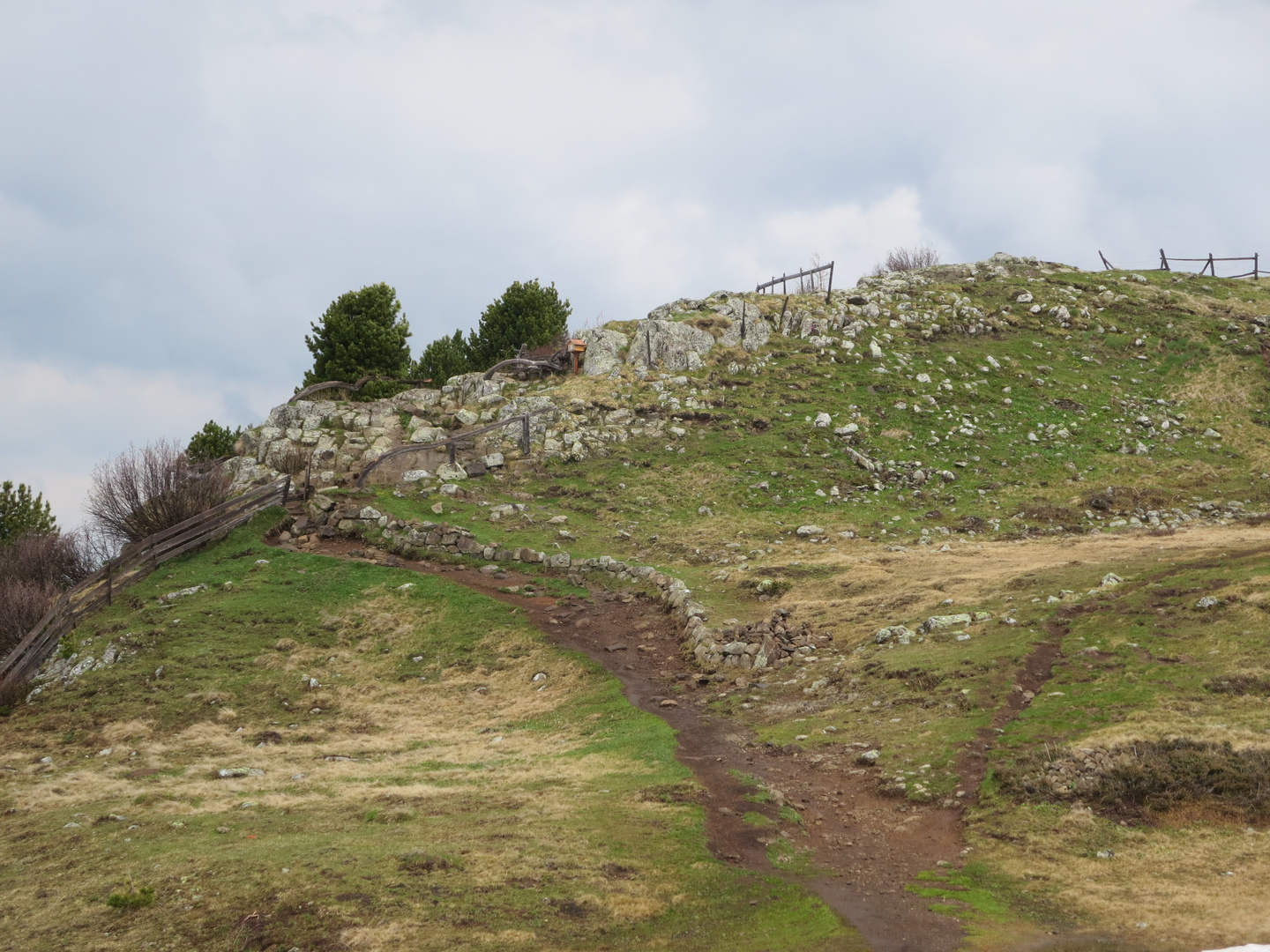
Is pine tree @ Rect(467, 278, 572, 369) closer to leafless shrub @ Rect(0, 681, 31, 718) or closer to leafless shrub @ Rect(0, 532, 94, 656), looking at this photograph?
leafless shrub @ Rect(0, 532, 94, 656)

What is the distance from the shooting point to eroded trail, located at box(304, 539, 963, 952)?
1017cm

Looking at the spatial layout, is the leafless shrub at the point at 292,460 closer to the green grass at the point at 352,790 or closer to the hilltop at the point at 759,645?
the hilltop at the point at 759,645

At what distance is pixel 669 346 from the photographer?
147 ft

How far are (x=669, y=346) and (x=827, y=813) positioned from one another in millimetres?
33522

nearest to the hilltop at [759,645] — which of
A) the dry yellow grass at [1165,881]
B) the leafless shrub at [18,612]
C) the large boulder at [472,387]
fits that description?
the dry yellow grass at [1165,881]

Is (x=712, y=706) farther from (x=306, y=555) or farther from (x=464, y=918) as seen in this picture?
(x=306, y=555)

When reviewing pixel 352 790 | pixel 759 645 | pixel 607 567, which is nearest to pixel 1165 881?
pixel 759 645

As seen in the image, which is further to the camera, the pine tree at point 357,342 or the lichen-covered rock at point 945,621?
the pine tree at point 357,342

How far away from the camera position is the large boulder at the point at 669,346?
145ft

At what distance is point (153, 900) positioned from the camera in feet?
33.6

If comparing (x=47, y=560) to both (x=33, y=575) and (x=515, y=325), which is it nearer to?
(x=33, y=575)

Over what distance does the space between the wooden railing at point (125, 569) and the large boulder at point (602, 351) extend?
1679cm

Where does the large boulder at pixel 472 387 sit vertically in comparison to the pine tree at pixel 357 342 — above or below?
below

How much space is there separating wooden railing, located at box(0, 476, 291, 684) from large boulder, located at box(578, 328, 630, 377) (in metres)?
16.8
